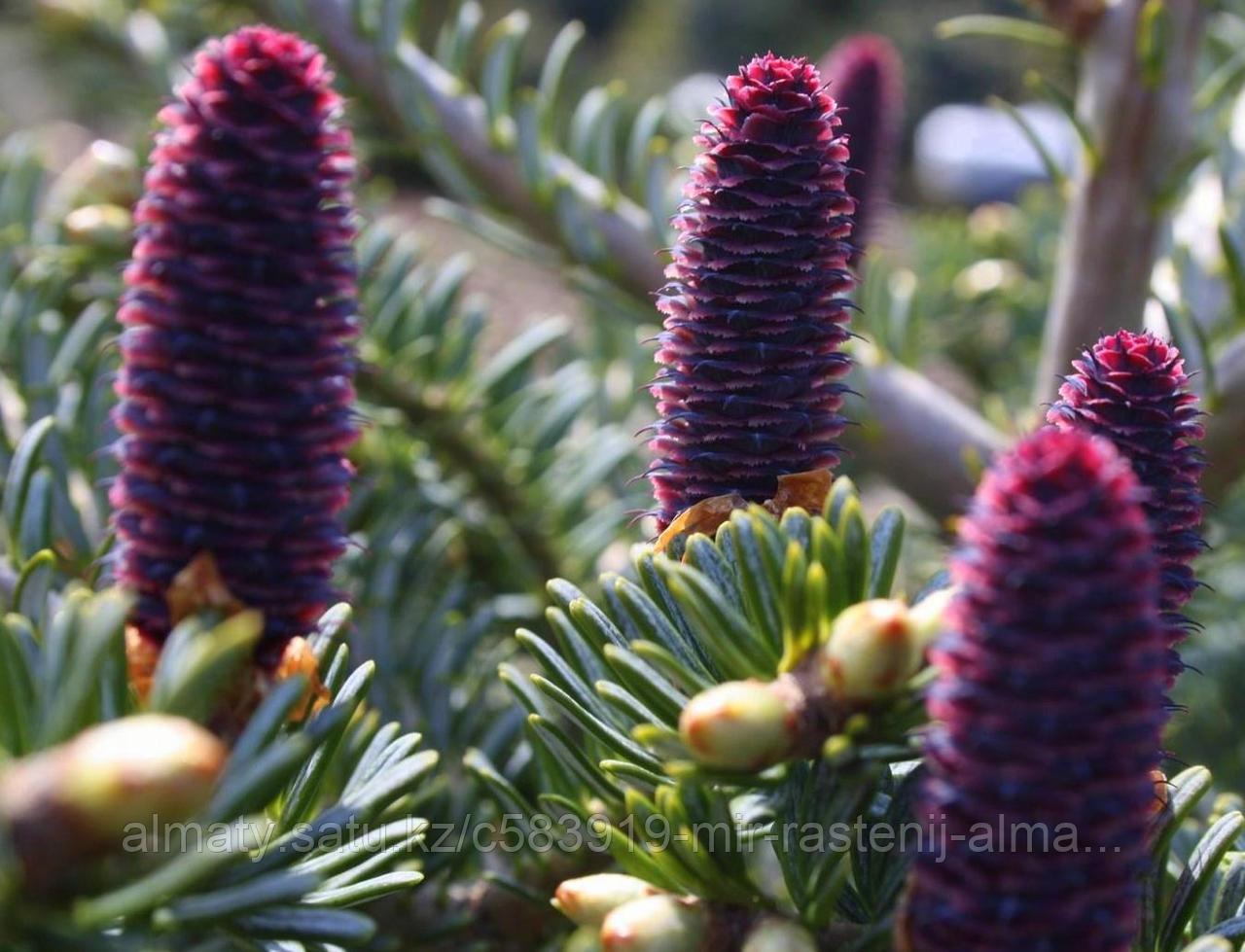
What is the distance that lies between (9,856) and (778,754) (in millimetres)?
178

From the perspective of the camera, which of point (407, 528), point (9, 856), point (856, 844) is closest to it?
point (9, 856)

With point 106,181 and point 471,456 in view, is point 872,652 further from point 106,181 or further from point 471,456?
point 106,181

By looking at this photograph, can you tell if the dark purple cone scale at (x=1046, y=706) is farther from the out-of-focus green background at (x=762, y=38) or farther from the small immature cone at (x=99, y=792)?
the out-of-focus green background at (x=762, y=38)

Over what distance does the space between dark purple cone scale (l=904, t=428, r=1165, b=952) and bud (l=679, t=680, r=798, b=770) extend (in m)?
0.04

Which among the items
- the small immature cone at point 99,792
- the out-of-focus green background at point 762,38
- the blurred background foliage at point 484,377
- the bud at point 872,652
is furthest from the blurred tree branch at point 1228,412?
the out-of-focus green background at point 762,38

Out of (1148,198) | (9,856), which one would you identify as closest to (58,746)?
(9,856)

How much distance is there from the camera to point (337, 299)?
422mm

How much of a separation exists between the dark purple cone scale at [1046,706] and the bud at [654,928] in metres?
0.07

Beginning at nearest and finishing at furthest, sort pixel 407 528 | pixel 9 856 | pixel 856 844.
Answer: pixel 9 856
pixel 856 844
pixel 407 528

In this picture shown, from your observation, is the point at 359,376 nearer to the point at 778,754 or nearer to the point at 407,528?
the point at 407,528

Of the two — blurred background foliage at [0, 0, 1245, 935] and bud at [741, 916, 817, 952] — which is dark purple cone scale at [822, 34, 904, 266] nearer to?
blurred background foliage at [0, 0, 1245, 935]

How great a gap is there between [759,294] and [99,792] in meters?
0.25

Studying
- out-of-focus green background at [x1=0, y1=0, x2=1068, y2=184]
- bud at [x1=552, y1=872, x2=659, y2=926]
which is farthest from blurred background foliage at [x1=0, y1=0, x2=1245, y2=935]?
Answer: out-of-focus green background at [x1=0, y1=0, x2=1068, y2=184]

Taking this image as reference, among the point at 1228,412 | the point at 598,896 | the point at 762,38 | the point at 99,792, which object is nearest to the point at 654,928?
the point at 598,896
